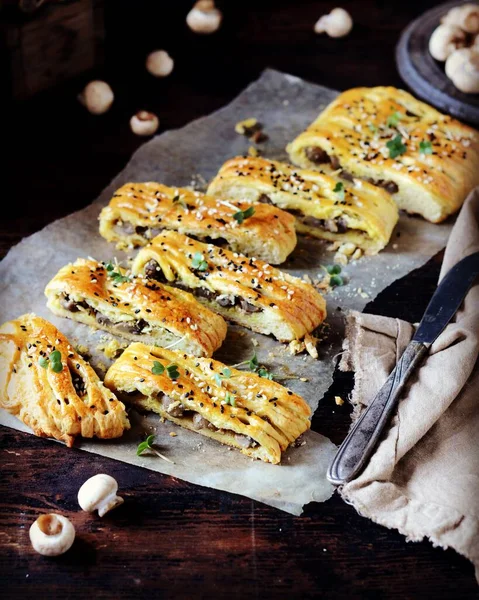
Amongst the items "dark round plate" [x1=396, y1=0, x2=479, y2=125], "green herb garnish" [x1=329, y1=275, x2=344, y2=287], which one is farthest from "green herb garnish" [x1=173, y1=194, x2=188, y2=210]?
"dark round plate" [x1=396, y1=0, x2=479, y2=125]

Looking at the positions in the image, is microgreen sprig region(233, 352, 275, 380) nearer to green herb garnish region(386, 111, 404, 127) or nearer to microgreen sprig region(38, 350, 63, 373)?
microgreen sprig region(38, 350, 63, 373)

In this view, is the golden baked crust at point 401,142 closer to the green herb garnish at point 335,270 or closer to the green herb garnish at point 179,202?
the green herb garnish at point 335,270

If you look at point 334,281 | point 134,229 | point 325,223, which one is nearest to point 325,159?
→ point 325,223

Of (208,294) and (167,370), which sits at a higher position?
(167,370)

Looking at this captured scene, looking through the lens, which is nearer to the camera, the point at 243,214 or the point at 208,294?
the point at 208,294

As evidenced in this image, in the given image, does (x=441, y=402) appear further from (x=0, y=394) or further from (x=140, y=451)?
(x=0, y=394)

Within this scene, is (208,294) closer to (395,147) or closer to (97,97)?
(395,147)
